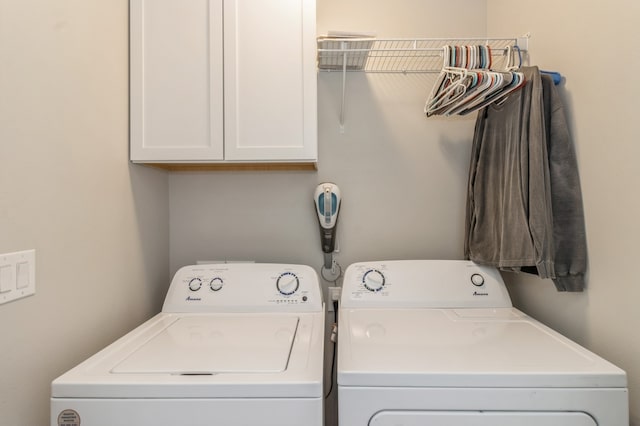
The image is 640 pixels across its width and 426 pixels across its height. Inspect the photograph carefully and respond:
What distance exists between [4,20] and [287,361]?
1113 millimetres

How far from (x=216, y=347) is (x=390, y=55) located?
1511 mm

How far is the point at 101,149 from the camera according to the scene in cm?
123

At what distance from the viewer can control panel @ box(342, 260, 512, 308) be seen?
4.74ft

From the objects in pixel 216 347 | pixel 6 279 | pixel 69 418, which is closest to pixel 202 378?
pixel 216 347

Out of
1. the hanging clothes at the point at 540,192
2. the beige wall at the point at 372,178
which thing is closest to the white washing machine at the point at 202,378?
the beige wall at the point at 372,178

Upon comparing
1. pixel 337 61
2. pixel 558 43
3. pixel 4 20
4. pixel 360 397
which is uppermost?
pixel 337 61

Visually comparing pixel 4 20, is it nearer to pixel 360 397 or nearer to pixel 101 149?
pixel 101 149

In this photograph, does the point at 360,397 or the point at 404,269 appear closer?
the point at 360,397

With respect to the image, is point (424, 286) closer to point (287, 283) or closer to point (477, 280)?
point (477, 280)

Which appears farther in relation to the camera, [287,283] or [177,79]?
[287,283]

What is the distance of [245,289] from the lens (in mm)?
1471

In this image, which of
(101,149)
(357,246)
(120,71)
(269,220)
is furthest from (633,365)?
(120,71)

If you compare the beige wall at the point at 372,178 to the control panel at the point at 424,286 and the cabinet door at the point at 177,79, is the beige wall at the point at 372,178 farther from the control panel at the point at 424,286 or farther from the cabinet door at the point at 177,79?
the cabinet door at the point at 177,79

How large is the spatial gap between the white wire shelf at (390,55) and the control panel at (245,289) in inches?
31.0
